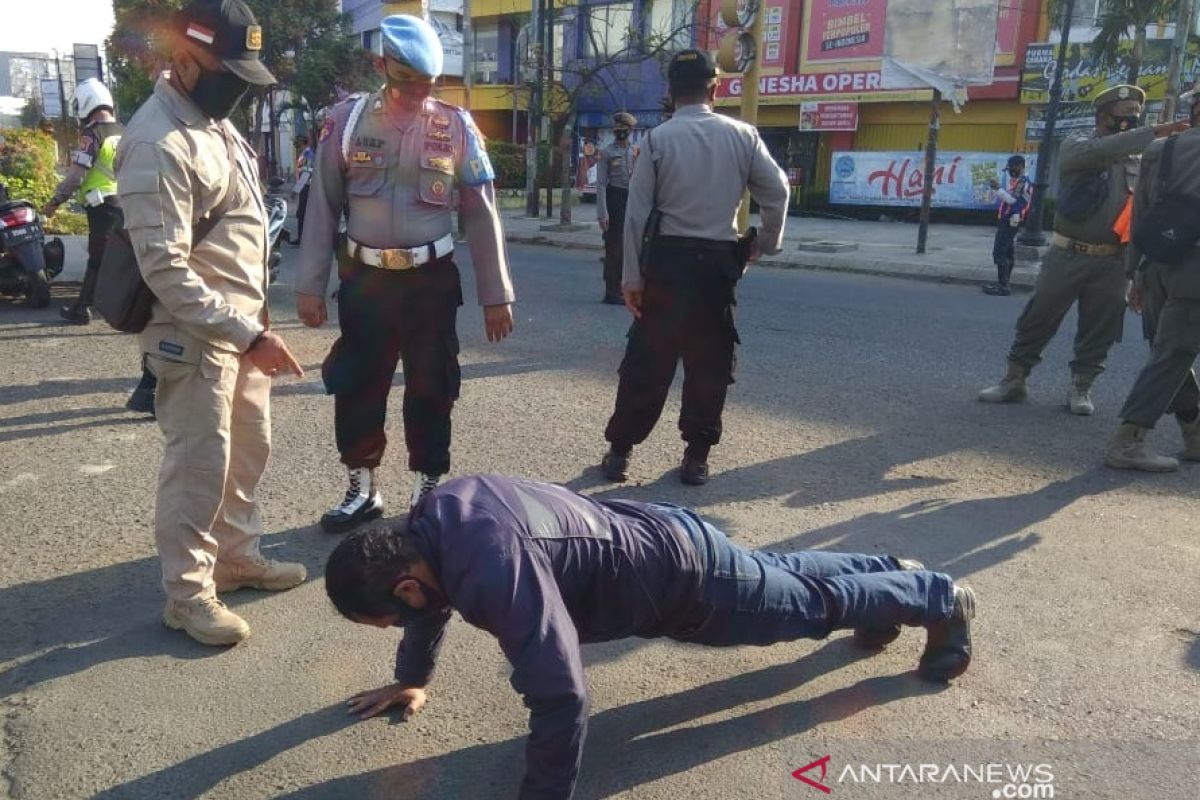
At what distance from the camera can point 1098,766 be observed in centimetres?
263

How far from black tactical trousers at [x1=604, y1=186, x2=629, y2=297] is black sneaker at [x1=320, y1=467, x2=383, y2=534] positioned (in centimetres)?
601

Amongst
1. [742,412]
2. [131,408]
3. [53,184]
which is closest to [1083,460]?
[742,412]

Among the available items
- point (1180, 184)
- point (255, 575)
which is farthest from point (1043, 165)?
point (255, 575)

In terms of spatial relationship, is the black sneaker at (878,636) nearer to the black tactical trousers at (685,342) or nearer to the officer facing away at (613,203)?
the black tactical trousers at (685,342)

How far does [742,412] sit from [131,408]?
3.64 m

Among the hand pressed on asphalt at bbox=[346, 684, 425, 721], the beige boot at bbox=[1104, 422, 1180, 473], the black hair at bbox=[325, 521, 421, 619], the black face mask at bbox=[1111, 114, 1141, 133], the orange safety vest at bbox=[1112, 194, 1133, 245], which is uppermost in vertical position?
the black face mask at bbox=[1111, 114, 1141, 133]

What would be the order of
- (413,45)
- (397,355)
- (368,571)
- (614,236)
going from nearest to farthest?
(368,571), (413,45), (397,355), (614,236)

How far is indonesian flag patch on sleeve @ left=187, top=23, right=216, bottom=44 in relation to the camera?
2998mm

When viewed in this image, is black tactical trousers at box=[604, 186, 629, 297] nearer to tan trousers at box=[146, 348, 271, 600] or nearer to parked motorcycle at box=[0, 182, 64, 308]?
parked motorcycle at box=[0, 182, 64, 308]

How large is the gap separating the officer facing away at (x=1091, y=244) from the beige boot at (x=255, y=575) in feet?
15.1

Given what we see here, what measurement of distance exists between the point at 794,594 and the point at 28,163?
1818 cm

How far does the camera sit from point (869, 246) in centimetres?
1783

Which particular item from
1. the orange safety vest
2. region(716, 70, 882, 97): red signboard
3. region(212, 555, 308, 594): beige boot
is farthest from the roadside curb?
region(212, 555, 308, 594): beige boot

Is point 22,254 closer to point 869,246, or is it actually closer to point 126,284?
point 126,284
